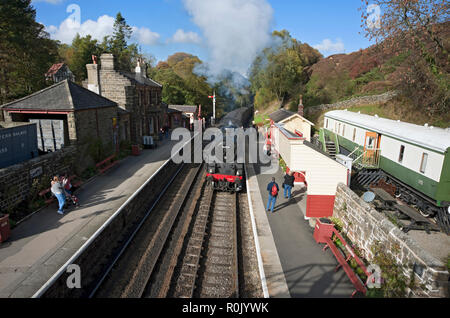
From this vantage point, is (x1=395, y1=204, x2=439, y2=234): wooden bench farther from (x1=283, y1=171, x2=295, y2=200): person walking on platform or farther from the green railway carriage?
(x1=283, y1=171, x2=295, y2=200): person walking on platform

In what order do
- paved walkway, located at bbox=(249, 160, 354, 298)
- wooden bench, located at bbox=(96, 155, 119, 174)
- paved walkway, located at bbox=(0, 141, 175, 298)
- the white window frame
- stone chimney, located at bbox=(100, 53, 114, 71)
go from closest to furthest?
paved walkway, located at bbox=(0, 141, 175, 298), paved walkway, located at bbox=(249, 160, 354, 298), the white window frame, wooden bench, located at bbox=(96, 155, 119, 174), stone chimney, located at bbox=(100, 53, 114, 71)

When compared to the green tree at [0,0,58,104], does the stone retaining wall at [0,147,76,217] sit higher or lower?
lower

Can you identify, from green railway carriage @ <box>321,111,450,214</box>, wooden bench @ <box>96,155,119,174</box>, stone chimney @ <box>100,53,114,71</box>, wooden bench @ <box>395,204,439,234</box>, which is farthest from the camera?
stone chimney @ <box>100,53,114,71</box>

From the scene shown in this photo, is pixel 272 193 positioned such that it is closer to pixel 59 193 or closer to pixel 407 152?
pixel 407 152

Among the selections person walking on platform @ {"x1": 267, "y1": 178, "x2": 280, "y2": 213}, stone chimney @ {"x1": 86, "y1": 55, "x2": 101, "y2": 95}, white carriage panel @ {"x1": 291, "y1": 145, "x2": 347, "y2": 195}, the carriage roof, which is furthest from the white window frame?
stone chimney @ {"x1": 86, "y1": 55, "x2": 101, "y2": 95}

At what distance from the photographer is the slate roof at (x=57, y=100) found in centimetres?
1452

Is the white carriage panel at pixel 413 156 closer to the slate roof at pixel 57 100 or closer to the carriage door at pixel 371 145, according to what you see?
the carriage door at pixel 371 145

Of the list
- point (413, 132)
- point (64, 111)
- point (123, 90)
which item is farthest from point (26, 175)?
point (413, 132)

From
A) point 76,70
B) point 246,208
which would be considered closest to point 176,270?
point 246,208

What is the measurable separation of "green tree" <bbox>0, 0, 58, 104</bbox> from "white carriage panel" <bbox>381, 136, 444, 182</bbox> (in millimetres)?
27063

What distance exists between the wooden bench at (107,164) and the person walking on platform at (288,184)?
10.2m

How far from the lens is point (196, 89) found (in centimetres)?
4575

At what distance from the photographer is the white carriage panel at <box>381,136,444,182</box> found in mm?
10855

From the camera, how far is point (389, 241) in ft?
23.9
